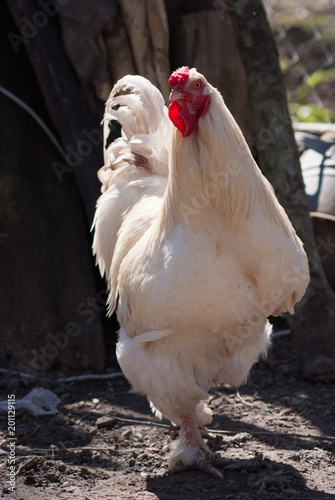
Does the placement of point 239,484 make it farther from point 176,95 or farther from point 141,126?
point 141,126

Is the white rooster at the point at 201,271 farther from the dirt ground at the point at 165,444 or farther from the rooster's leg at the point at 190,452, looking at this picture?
the dirt ground at the point at 165,444

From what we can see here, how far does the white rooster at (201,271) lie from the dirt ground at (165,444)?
0.21 meters

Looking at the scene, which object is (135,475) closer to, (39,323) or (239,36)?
(39,323)

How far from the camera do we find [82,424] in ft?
13.6

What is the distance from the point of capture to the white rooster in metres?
2.98

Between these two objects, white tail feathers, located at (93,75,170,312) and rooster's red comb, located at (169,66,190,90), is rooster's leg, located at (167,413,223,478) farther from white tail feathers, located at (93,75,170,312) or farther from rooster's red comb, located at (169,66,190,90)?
rooster's red comb, located at (169,66,190,90)

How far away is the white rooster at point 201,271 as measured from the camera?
9.78ft

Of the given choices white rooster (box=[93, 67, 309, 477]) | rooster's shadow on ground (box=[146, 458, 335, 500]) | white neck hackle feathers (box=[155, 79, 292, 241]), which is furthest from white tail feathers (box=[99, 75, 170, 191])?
rooster's shadow on ground (box=[146, 458, 335, 500])

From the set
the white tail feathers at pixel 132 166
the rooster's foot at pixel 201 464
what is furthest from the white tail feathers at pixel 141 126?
the rooster's foot at pixel 201 464

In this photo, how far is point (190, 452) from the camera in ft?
11.7

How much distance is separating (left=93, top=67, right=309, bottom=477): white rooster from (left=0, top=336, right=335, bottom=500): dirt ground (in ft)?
0.68

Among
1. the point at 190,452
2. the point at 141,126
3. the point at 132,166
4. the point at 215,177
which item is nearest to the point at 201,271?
the point at 215,177

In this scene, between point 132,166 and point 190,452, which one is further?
point 132,166

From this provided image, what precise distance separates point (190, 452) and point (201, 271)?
3.95 ft
